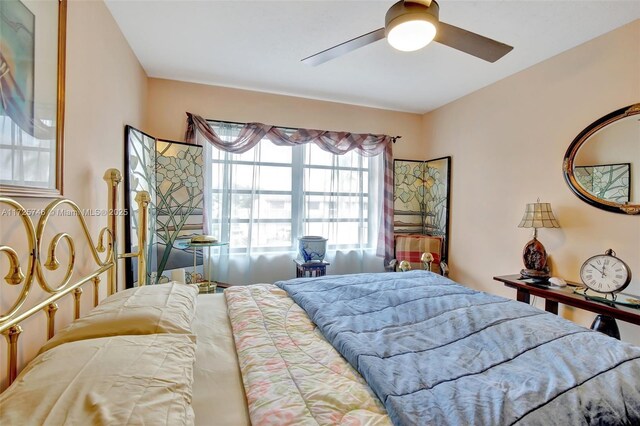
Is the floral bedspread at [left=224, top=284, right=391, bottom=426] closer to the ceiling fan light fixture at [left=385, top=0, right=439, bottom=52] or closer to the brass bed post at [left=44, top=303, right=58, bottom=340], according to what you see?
the brass bed post at [left=44, top=303, right=58, bottom=340]

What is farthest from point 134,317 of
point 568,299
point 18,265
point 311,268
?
point 568,299

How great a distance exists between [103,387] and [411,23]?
1807mm

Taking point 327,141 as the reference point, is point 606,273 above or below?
below

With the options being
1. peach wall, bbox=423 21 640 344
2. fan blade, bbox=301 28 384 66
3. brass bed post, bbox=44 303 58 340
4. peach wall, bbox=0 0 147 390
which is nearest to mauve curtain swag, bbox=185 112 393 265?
peach wall, bbox=423 21 640 344

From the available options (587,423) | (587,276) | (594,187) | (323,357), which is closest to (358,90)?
(594,187)

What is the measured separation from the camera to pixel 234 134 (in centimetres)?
313

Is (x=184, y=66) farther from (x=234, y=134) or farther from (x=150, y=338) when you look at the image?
(x=150, y=338)

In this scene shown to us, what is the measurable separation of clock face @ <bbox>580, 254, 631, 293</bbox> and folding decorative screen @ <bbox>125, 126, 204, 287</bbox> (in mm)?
3185

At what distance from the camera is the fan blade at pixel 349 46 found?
1641 mm

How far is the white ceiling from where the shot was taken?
185cm

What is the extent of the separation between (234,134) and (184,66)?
756 mm

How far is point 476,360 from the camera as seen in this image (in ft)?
3.39

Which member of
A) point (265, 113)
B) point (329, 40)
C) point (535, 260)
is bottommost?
point (535, 260)

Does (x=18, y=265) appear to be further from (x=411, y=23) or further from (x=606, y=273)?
(x=606, y=273)
